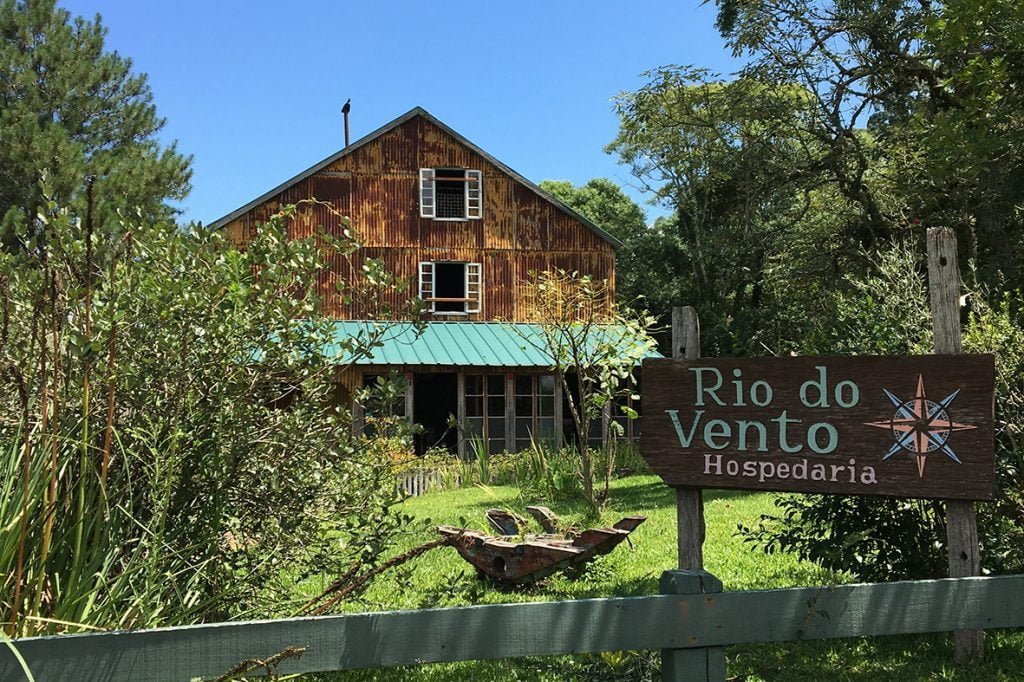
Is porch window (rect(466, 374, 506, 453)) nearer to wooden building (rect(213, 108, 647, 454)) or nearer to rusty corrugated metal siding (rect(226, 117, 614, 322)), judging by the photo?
wooden building (rect(213, 108, 647, 454))

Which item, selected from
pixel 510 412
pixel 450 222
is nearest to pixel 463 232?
pixel 450 222

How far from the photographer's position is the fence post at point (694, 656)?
122 inches

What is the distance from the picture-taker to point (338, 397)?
21375mm

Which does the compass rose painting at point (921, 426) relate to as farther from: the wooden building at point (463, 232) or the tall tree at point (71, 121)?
the tall tree at point (71, 121)

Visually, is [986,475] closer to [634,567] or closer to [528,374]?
[634,567]

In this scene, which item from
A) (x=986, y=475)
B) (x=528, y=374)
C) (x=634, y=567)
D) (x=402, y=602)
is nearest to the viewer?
(x=986, y=475)

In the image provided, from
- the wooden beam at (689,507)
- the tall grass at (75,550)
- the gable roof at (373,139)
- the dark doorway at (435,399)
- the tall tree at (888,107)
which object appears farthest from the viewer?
the dark doorway at (435,399)

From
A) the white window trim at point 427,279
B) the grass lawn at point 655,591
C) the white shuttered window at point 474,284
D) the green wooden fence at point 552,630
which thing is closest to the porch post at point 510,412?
the white shuttered window at point 474,284

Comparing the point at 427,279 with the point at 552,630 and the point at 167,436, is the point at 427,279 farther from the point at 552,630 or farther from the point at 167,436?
the point at 552,630

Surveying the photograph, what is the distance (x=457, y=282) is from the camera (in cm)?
2391

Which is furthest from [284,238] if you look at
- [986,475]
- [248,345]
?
[986,475]

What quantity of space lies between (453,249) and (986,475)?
763 inches

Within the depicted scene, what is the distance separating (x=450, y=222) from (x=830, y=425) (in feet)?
63.1

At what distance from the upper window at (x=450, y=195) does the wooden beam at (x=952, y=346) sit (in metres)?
18.7
